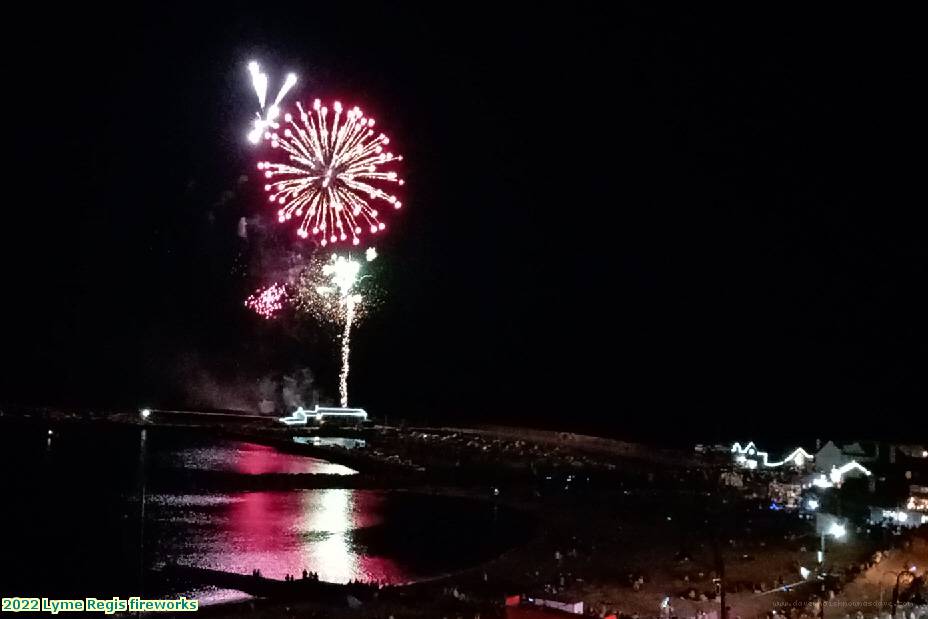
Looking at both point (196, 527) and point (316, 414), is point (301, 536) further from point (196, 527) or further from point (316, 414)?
point (316, 414)

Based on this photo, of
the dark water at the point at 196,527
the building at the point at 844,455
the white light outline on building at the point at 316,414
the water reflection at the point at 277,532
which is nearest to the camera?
the dark water at the point at 196,527

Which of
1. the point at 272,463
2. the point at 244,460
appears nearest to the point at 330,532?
the point at 272,463

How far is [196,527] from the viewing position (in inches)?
1288

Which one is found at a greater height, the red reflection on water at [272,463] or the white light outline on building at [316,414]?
the white light outline on building at [316,414]

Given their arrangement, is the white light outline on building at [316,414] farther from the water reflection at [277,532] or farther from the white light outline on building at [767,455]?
the white light outline on building at [767,455]

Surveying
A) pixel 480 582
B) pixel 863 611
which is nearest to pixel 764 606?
pixel 863 611

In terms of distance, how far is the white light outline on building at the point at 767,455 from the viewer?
2176 inches

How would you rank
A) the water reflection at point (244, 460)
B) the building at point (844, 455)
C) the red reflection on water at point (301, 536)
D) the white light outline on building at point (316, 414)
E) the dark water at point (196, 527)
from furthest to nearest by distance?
the white light outline on building at point (316, 414) < the building at point (844, 455) < the water reflection at point (244, 460) < the red reflection on water at point (301, 536) < the dark water at point (196, 527)

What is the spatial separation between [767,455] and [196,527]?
4015 cm

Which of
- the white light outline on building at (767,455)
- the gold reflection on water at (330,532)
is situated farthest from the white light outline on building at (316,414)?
the white light outline on building at (767,455)

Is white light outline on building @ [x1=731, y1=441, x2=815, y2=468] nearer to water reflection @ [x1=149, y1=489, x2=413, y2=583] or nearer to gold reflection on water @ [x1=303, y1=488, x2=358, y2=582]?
water reflection @ [x1=149, y1=489, x2=413, y2=583]

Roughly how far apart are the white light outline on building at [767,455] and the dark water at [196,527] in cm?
2464

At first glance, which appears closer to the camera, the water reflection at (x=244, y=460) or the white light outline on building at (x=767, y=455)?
the water reflection at (x=244, y=460)

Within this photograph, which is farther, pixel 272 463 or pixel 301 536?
pixel 272 463
